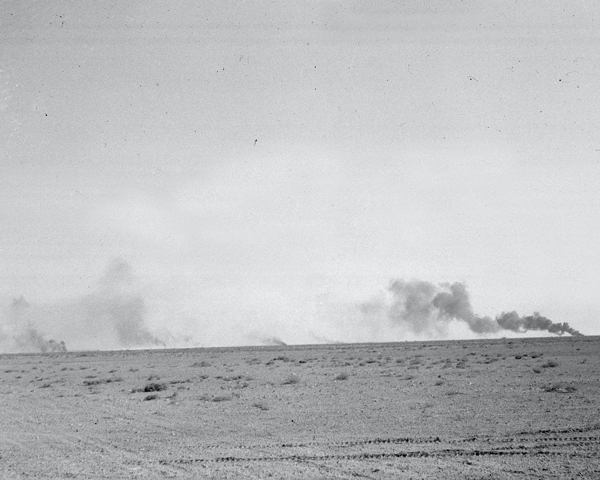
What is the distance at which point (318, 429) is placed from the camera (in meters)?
17.6

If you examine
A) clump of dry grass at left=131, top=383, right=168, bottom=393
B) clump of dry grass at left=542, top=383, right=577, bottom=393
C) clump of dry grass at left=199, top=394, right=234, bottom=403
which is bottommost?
A: clump of dry grass at left=199, top=394, right=234, bottom=403

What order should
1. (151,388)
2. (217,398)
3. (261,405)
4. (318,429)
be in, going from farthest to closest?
(151,388) → (217,398) → (261,405) → (318,429)

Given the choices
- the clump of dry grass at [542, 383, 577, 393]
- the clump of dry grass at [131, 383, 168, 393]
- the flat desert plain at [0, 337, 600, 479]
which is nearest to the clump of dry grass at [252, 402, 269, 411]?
the flat desert plain at [0, 337, 600, 479]

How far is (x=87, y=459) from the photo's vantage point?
1440cm

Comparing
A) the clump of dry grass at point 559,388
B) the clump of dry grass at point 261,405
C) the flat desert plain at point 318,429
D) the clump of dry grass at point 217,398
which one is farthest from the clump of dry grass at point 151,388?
the clump of dry grass at point 559,388

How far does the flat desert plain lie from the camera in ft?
41.7

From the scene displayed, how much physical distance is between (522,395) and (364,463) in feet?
41.4

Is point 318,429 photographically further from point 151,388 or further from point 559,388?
point 151,388

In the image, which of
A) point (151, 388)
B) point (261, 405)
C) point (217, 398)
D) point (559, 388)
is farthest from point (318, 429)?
point (151, 388)

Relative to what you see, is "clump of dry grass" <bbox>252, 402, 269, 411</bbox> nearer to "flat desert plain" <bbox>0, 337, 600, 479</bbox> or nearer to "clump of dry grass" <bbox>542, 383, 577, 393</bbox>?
"flat desert plain" <bbox>0, 337, 600, 479</bbox>

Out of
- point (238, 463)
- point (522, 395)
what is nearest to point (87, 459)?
point (238, 463)

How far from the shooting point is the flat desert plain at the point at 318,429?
41.7ft

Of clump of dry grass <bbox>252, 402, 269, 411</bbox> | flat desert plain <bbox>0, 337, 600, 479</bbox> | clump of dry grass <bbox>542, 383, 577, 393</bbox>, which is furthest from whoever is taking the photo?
clump of dry grass <bbox>542, 383, 577, 393</bbox>

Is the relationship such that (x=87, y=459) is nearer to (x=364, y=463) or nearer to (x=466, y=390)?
(x=364, y=463)
